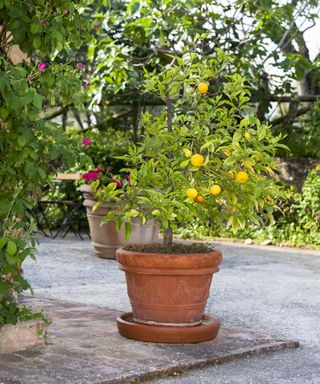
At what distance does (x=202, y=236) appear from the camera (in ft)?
42.9

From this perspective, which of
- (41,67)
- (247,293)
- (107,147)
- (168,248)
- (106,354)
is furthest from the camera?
(107,147)

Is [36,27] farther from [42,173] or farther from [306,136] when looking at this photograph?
[306,136]

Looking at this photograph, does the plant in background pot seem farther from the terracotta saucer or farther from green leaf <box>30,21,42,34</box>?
green leaf <box>30,21,42,34</box>

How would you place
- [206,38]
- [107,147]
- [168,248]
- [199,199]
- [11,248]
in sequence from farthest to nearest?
[107,147]
[206,38]
[168,248]
[199,199]
[11,248]

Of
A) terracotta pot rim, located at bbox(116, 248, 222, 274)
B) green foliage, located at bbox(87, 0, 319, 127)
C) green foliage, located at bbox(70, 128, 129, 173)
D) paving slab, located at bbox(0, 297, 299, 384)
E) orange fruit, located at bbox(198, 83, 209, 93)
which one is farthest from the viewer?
green foliage, located at bbox(70, 128, 129, 173)

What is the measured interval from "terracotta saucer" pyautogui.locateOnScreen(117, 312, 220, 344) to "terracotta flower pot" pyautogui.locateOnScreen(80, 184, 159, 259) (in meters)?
4.38

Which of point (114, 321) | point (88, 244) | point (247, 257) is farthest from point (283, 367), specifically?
point (88, 244)

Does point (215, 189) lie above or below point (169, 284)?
above

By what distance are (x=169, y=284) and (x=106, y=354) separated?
1.99ft

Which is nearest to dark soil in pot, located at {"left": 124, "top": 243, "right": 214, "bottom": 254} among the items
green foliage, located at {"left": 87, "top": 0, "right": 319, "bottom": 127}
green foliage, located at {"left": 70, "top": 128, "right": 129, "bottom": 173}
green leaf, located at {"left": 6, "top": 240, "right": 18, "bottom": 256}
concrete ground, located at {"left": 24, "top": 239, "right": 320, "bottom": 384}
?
concrete ground, located at {"left": 24, "top": 239, "right": 320, "bottom": 384}

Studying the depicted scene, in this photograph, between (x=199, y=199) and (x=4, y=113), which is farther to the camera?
(x=199, y=199)

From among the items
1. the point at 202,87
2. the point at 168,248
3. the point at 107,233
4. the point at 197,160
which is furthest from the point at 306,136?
the point at 197,160

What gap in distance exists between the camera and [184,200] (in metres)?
5.60

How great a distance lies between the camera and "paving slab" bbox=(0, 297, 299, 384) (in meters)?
4.67
